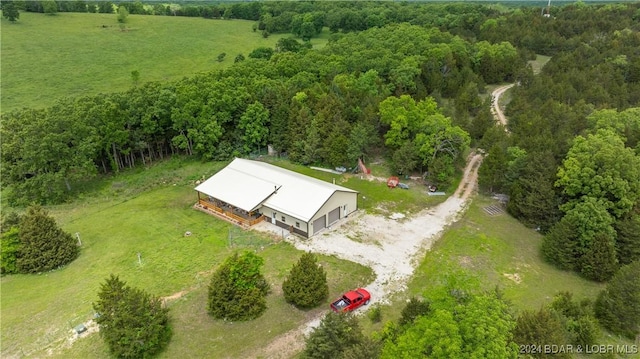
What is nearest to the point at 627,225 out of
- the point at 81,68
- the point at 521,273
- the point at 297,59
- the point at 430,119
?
the point at 521,273

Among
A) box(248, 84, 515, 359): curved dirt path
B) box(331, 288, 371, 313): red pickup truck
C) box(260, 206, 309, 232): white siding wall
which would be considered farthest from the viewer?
box(260, 206, 309, 232): white siding wall

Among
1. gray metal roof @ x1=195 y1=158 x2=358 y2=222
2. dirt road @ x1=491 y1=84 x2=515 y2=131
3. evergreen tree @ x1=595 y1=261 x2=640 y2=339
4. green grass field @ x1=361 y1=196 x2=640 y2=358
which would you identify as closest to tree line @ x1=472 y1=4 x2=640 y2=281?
green grass field @ x1=361 y1=196 x2=640 y2=358

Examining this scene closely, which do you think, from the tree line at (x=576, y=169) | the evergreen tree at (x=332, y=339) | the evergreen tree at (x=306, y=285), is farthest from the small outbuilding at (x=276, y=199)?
the tree line at (x=576, y=169)

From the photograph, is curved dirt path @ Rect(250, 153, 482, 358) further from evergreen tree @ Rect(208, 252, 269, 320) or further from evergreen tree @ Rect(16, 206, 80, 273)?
evergreen tree @ Rect(16, 206, 80, 273)

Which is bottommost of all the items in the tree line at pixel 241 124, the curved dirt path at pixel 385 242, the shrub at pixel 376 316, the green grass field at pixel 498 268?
the green grass field at pixel 498 268

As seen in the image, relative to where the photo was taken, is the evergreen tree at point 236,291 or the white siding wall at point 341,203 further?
the white siding wall at point 341,203

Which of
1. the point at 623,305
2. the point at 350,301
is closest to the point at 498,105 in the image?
the point at 623,305

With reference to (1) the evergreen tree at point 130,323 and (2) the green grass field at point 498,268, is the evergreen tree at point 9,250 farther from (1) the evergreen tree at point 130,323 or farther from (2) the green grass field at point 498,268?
(2) the green grass field at point 498,268
